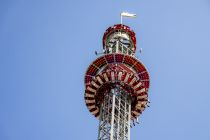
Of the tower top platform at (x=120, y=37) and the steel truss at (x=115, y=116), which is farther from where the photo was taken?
the tower top platform at (x=120, y=37)

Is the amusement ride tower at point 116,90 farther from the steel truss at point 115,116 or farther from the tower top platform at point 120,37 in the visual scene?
the tower top platform at point 120,37

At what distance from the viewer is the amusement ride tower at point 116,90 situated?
67.0 metres

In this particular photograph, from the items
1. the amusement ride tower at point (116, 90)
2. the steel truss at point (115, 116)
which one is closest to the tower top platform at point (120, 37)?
the amusement ride tower at point (116, 90)

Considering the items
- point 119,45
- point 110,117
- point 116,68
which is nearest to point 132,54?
point 119,45

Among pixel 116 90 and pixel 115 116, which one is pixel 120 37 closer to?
pixel 116 90

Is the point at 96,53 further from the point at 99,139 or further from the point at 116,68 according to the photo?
the point at 99,139

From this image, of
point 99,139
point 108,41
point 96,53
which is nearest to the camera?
point 99,139

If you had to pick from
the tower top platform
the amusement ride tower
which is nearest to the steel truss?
the amusement ride tower

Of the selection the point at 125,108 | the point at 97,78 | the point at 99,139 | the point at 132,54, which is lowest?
the point at 99,139

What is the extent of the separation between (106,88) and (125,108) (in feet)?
13.7

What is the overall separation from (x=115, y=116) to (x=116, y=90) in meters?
4.33

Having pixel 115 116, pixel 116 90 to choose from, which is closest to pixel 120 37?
pixel 116 90

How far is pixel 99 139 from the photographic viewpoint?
63750 millimetres

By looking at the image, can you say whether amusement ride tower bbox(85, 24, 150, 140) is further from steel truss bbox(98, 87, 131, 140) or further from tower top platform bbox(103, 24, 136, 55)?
tower top platform bbox(103, 24, 136, 55)
